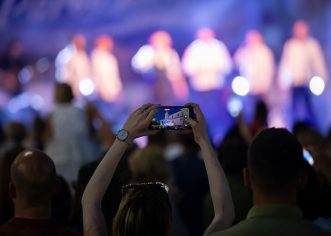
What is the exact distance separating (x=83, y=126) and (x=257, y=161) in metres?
A: 5.50

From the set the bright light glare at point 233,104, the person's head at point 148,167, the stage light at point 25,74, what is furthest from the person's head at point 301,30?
the person's head at point 148,167

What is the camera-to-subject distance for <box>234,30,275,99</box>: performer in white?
14758mm

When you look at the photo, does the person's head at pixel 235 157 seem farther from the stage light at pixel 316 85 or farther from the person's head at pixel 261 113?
the stage light at pixel 316 85

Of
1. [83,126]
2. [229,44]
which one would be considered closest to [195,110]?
[83,126]

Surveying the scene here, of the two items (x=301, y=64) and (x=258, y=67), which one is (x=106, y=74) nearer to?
(x=258, y=67)

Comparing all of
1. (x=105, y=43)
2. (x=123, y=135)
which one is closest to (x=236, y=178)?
(x=123, y=135)

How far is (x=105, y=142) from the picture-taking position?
878 centimetres

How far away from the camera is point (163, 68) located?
1504 centimetres

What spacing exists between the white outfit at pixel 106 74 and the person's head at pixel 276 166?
41.2ft

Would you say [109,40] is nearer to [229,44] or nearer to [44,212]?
[229,44]

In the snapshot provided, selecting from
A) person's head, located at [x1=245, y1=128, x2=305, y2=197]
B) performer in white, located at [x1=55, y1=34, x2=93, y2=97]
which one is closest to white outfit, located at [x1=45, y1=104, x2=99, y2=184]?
person's head, located at [x1=245, y1=128, x2=305, y2=197]

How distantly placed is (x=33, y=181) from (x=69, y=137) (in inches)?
185

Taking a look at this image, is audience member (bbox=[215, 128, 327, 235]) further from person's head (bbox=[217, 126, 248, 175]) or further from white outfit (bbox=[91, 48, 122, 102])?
white outfit (bbox=[91, 48, 122, 102])

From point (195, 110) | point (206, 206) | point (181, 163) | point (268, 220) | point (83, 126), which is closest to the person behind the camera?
point (268, 220)
